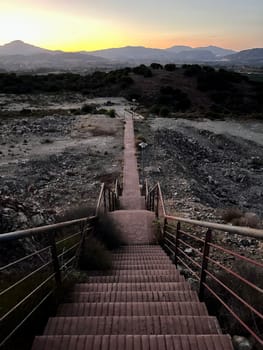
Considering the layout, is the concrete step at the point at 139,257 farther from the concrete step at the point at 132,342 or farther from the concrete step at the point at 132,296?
the concrete step at the point at 132,342

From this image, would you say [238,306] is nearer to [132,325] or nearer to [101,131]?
[132,325]

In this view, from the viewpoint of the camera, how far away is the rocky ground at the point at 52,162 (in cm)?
962

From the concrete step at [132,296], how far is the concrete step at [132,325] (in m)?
0.68

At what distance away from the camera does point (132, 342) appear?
108 inches

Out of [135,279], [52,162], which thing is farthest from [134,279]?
[52,162]

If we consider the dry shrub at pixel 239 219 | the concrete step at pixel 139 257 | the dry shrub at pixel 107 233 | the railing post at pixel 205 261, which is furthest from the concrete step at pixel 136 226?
the railing post at pixel 205 261

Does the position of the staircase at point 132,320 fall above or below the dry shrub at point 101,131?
above

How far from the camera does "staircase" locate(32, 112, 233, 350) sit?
2.74 metres

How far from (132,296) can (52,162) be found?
46.9 ft

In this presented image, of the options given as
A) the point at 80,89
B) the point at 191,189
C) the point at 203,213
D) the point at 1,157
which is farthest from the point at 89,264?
the point at 80,89

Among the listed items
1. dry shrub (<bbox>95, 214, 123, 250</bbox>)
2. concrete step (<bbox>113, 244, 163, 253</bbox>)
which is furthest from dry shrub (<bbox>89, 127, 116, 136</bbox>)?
dry shrub (<bbox>95, 214, 123, 250</bbox>)

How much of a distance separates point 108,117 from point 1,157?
1407 cm

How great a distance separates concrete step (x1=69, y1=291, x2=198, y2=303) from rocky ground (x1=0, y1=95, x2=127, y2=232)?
321cm

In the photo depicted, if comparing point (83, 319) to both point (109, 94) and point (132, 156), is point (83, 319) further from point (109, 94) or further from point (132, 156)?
point (109, 94)
